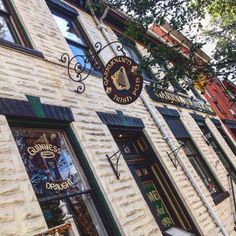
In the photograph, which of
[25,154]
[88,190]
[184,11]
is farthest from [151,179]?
[184,11]

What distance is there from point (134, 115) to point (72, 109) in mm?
2270

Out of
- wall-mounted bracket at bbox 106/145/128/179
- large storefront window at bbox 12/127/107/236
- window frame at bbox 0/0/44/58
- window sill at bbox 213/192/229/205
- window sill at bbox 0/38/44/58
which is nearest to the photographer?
large storefront window at bbox 12/127/107/236

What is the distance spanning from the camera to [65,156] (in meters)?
4.48

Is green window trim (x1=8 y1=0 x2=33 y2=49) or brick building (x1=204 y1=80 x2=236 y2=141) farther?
brick building (x1=204 y1=80 x2=236 y2=141)

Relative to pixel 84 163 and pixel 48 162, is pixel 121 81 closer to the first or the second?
pixel 84 163

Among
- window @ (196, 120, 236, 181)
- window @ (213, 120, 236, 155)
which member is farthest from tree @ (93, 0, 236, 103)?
window @ (213, 120, 236, 155)

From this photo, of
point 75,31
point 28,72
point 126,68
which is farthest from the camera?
point 75,31

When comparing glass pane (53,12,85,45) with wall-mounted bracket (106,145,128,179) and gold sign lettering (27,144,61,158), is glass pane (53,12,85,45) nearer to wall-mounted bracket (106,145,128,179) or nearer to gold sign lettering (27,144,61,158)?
wall-mounted bracket (106,145,128,179)

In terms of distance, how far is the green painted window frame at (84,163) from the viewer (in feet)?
13.5

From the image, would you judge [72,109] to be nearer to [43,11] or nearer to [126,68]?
[126,68]

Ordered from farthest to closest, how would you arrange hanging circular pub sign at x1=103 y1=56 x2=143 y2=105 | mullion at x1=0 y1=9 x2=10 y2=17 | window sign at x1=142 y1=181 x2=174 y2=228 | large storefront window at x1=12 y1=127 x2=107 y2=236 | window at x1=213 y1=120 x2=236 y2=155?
1. window at x1=213 y1=120 x2=236 y2=155
2. window sign at x1=142 y1=181 x2=174 y2=228
3. mullion at x1=0 y1=9 x2=10 y2=17
4. hanging circular pub sign at x1=103 y1=56 x2=143 y2=105
5. large storefront window at x1=12 y1=127 x2=107 y2=236

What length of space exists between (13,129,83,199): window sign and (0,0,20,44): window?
6.81ft

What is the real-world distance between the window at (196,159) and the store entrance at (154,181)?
2393mm

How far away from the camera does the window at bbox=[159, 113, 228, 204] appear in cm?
931
